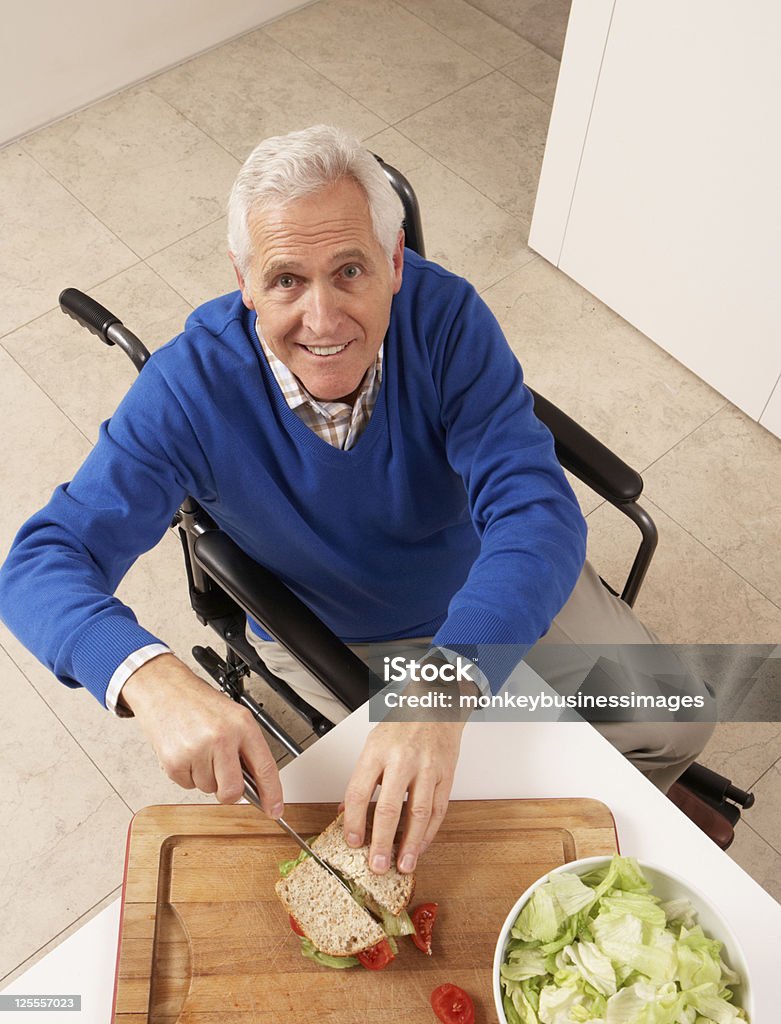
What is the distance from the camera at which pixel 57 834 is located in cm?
212

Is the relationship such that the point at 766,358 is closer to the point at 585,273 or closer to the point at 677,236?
the point at 677,236

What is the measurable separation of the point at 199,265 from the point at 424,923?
2266 millimetres

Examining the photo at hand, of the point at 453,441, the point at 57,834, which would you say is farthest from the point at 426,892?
the point at 57,834

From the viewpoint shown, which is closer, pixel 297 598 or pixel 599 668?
pixel 297 598

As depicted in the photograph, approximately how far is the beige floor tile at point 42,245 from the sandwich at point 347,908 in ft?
7.07

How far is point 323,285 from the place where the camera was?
1350mm

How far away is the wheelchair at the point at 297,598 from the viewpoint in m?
1.38

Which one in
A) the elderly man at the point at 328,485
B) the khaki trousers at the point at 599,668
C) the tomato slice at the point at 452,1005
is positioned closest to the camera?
the tomato slice at the point at 452,1005

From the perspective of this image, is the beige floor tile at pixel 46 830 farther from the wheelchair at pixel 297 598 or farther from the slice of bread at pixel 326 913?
the slice of bread at pixel 326 913

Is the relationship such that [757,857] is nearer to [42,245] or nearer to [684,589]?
[684,589]

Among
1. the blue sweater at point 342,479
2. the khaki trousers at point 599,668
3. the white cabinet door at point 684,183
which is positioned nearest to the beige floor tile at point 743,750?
the khaki trousers at point 599,668

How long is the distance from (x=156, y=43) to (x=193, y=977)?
315 centimetres

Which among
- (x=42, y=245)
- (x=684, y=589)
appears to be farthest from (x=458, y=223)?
(x=684, y=589)

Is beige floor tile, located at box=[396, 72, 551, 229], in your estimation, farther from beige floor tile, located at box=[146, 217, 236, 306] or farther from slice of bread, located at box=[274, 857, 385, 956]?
slice of bread, located at box=[274, 857, 385, 956]
